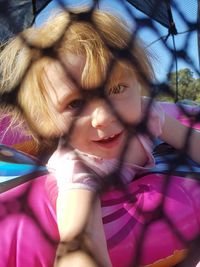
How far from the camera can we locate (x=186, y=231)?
628mm

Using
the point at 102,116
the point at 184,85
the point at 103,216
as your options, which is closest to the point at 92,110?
the point at 102,116

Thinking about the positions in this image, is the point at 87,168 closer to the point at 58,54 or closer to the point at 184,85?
the point at 58,54

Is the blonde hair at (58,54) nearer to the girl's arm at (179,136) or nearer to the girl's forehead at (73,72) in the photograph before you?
the girl's forehead at (73,72)

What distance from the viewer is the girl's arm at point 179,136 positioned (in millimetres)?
742

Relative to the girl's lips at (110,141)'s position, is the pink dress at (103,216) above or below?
below

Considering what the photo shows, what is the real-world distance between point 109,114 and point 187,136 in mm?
200

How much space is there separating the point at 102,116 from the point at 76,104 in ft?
0.14

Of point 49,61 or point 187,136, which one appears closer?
point 49,61

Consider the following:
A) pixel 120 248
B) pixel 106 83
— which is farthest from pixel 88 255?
pixel 106 83

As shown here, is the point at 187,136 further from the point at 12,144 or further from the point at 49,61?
the point at 12,144

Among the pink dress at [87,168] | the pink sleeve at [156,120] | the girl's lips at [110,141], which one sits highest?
the girl's lips at [110,141]

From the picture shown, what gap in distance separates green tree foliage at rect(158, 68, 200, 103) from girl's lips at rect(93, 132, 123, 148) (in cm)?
10

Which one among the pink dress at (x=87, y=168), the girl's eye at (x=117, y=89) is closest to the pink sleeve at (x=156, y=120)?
the pink dress at (x=87, y=168)

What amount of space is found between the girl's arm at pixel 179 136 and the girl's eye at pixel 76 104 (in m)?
0.20
